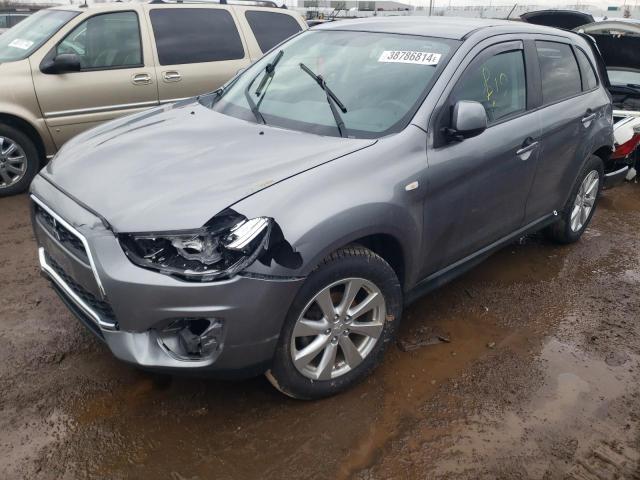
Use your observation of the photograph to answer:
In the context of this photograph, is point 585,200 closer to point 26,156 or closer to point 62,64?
point 62,64

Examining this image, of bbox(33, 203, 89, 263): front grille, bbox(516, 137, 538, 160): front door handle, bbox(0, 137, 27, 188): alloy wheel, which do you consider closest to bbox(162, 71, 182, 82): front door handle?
bbox(0, 137, 27, 188): alloy wheel

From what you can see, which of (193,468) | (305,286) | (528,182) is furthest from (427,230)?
(193,468)

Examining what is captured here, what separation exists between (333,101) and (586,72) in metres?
2.48

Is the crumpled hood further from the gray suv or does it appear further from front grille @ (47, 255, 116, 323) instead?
front grille @ (47, 255, 116, 323)

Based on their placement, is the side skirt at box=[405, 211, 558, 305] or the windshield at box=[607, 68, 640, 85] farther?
the windshield at box=[607, 68, 640, 85]

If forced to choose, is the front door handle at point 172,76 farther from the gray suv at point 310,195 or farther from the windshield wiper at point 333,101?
the windshield wiper at point 333,101

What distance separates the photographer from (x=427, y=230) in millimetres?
2893

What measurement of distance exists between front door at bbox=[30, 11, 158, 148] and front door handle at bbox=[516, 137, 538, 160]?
3.89m

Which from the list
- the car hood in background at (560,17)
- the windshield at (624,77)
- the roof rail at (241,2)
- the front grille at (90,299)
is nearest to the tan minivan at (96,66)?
the roof rail at (241,2)

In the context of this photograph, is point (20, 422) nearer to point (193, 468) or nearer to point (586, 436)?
point (193, 468)

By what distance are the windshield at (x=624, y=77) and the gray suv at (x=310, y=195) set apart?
3866mm

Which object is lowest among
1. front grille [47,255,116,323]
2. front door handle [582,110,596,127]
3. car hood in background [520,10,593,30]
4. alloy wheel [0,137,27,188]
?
alloy wheel [0,137,27,188]

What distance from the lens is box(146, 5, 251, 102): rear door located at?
5750 millimetres

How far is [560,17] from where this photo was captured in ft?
28.4
